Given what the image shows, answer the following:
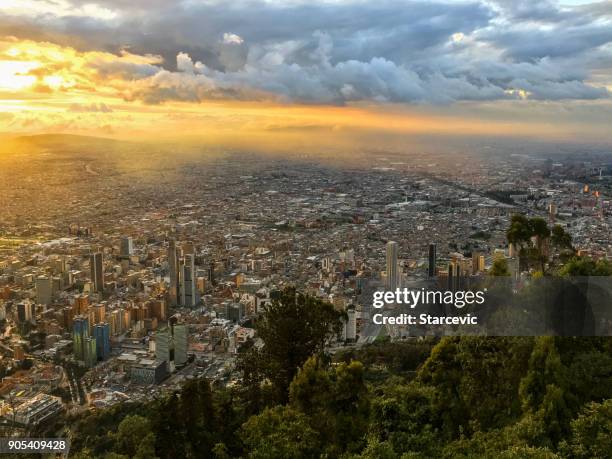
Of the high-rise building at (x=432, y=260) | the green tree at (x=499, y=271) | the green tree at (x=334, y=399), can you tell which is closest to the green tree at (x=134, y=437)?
the green tree at (x=334, y=399)

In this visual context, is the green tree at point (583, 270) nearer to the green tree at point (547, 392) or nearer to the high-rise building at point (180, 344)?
the green tree at point (547, 392)

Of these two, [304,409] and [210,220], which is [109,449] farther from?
[210,220]

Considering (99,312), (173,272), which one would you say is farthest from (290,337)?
(173,272)

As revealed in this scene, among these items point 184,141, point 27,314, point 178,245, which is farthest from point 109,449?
point 184,141

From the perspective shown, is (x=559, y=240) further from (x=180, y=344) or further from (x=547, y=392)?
(x=180, y=344)

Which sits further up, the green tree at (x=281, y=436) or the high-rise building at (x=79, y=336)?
the green tree at (x=281, y=436)
